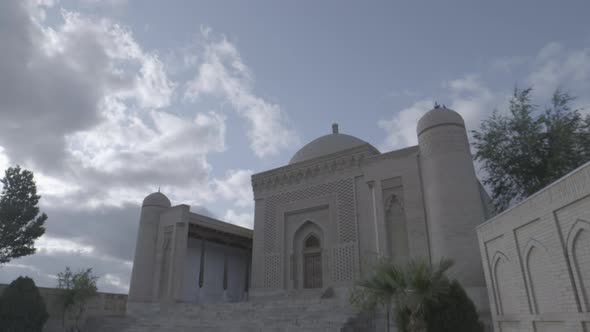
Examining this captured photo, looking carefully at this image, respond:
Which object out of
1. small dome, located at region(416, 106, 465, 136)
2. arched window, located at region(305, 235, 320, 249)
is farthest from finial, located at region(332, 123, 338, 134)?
small dome, located at region(416, 106, 465, 136)

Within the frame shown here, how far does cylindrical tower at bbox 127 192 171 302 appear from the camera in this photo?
18619 millimetres

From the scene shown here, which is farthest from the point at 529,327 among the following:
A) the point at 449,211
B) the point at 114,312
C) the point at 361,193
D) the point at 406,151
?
the point at 114,312

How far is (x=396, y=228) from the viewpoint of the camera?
47.0 ft

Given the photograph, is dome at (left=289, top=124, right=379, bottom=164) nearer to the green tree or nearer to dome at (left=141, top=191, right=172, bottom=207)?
dome at (left=141, top=191, right=172, bottom=207)

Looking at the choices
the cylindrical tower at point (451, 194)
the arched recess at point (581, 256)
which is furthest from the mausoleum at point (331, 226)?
the arched recess at point (581, 256)

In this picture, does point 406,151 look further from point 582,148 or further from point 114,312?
point 114,312

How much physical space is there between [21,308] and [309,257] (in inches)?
410

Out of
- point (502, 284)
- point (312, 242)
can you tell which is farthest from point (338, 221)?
point (502, 284)

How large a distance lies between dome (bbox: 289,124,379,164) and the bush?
11.6 m

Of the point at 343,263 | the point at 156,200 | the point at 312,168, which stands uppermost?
the point at 312,168

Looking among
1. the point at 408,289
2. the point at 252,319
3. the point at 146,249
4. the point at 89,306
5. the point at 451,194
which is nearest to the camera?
the point at 408,289

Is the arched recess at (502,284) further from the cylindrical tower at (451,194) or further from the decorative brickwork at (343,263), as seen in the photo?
the decorative brickwork at (343,263)

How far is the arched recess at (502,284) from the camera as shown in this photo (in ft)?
28.8

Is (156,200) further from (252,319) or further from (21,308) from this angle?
(252,319)
